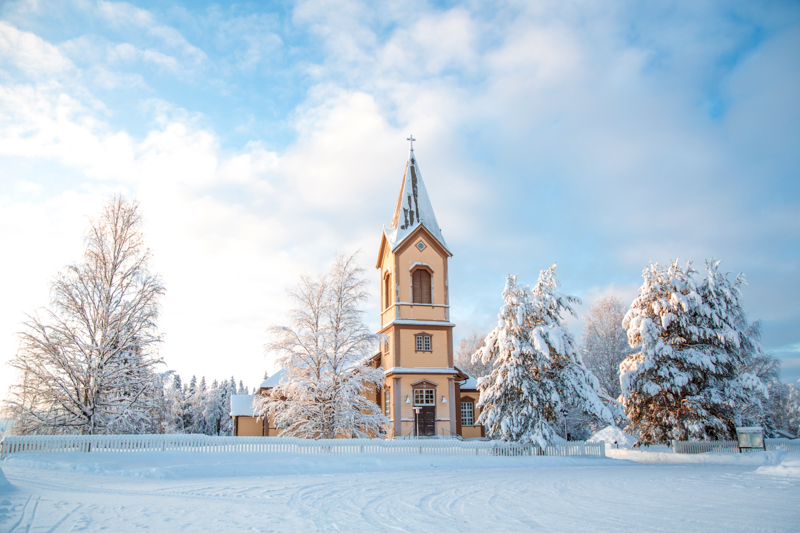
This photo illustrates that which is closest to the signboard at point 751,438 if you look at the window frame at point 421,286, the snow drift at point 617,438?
the snow drift at point 617,438

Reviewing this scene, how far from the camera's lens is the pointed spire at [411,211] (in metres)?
32.9

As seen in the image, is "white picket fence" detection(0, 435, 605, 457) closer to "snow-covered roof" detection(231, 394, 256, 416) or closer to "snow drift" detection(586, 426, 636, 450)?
"snow drift" detection(586, 426, 636, 450)

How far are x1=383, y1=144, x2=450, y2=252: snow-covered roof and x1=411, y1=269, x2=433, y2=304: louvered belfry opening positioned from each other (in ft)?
7.16

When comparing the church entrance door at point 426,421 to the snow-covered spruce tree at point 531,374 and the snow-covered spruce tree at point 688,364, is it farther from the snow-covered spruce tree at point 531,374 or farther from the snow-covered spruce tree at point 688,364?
the snow-covered spruce tree at point 688,364

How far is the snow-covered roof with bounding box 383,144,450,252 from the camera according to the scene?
3291 centimetres

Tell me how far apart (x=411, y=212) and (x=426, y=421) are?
43.4 ft

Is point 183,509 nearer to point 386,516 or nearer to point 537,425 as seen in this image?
point 386,516

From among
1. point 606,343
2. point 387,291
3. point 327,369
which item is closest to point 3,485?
point 327,369

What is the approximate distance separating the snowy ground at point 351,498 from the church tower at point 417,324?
1297cm

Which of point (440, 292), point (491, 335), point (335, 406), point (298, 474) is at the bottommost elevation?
point (298, 474)

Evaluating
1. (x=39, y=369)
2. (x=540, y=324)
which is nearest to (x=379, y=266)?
(x=540, y=324)

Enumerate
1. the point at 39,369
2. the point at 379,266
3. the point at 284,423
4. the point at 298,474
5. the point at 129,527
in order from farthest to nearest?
1. the point at 379,266
2. the point at 284,423
3. the point at 39,369
4. the point at 298,474
5. the point at 129,527

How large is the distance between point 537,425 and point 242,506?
53.5ft

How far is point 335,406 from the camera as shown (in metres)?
24.9
